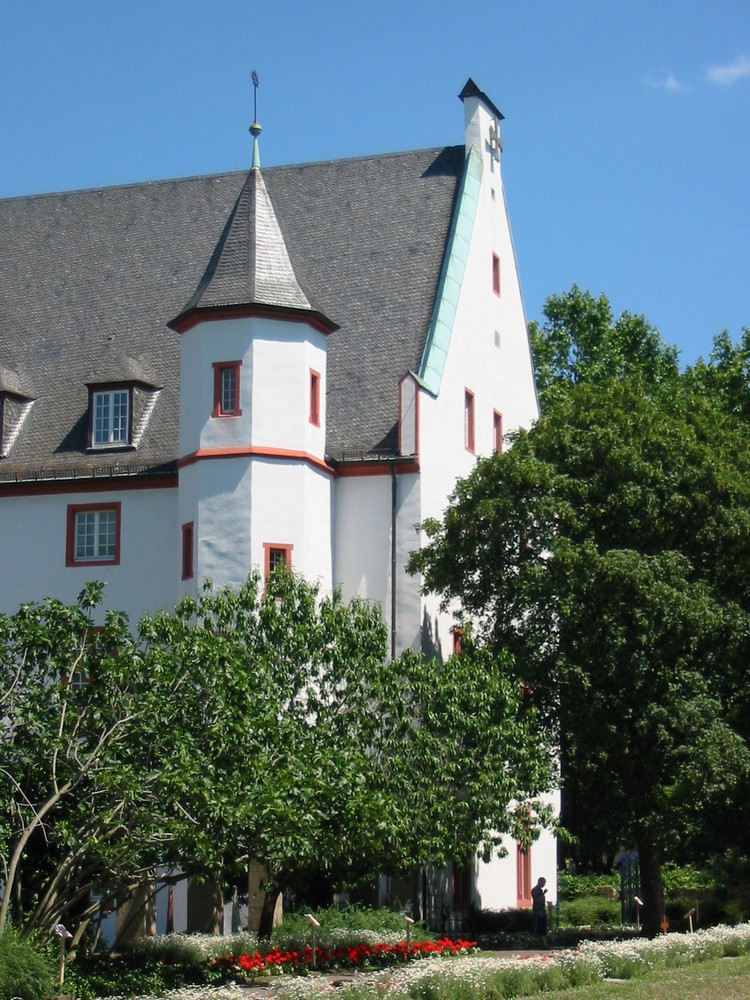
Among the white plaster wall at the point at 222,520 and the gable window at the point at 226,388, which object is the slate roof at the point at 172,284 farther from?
the white plaster wall at the point at 222,520

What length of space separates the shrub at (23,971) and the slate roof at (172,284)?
15.3 metres

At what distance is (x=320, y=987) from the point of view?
20.1 meters

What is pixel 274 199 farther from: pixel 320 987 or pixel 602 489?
pixel 320 987

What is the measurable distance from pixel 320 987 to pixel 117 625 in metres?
5.90

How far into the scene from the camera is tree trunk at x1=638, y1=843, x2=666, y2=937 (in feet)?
106

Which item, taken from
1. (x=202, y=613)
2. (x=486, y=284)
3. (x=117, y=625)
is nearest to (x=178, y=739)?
(x=117, y=625)

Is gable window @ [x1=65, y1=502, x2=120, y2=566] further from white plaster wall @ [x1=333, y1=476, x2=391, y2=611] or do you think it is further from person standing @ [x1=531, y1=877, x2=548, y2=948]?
person standing @ [x1=531, y1=877, x2=548, y2=948]

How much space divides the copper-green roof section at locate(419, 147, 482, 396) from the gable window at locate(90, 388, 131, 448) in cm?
669

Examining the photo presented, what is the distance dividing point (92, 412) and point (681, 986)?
69.6 ft

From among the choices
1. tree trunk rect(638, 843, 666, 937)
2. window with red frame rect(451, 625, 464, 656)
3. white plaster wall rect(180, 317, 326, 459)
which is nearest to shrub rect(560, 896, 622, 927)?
tree trunk rect(638, 843, 666, 937)

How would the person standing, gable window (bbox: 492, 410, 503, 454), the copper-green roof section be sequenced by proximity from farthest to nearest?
gable window (bbox: 492, 410, 503, 454), the copper-green roof section, the person standing

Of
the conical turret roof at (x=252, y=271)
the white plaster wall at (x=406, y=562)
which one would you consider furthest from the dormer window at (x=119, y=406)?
the white plaster wall at (x=406, y=562)

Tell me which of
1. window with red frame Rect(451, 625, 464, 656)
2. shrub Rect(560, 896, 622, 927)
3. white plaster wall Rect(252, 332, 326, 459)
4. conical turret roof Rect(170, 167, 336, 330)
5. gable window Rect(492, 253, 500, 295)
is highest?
gable window Rect(492, 253, 500, 295)

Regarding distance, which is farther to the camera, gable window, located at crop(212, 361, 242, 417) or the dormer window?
the dormer window
